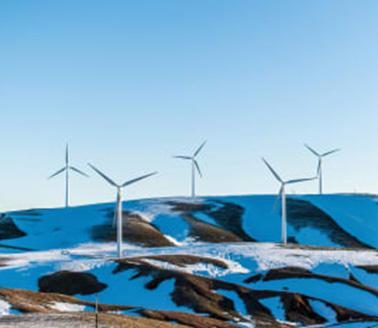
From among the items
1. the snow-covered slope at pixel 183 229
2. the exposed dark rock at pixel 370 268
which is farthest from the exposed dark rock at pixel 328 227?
the exposed dark rock at pixel 370 268

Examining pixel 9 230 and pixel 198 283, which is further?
pixel 9 230

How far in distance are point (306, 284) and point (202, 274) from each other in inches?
604

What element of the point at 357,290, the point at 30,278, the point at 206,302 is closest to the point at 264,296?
the point at 206,302

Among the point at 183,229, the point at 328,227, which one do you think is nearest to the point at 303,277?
the point at 183,229

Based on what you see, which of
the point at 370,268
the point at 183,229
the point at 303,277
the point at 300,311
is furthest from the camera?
the point at 183,229

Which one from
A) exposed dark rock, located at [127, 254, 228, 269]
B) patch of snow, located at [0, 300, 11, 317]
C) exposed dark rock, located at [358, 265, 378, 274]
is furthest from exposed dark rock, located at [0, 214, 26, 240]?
patch of snow, located at [0, 300, 11, 317]

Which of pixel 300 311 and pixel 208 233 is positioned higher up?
pixel 208 233

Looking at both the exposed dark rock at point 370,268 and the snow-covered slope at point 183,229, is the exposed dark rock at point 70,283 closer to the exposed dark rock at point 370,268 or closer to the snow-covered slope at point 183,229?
the exposed dark rock at point 370,268

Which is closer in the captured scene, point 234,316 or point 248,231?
point 234,316

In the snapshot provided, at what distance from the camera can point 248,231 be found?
186375mm

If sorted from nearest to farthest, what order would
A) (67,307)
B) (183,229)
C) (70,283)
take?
(67,307)
(70,283)
(183,229)

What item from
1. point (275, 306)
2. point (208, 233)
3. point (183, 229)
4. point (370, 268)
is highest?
point (370, 268)

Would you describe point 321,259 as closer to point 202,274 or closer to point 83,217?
point 202,274

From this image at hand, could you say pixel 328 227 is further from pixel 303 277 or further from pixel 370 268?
pixel 303 277
